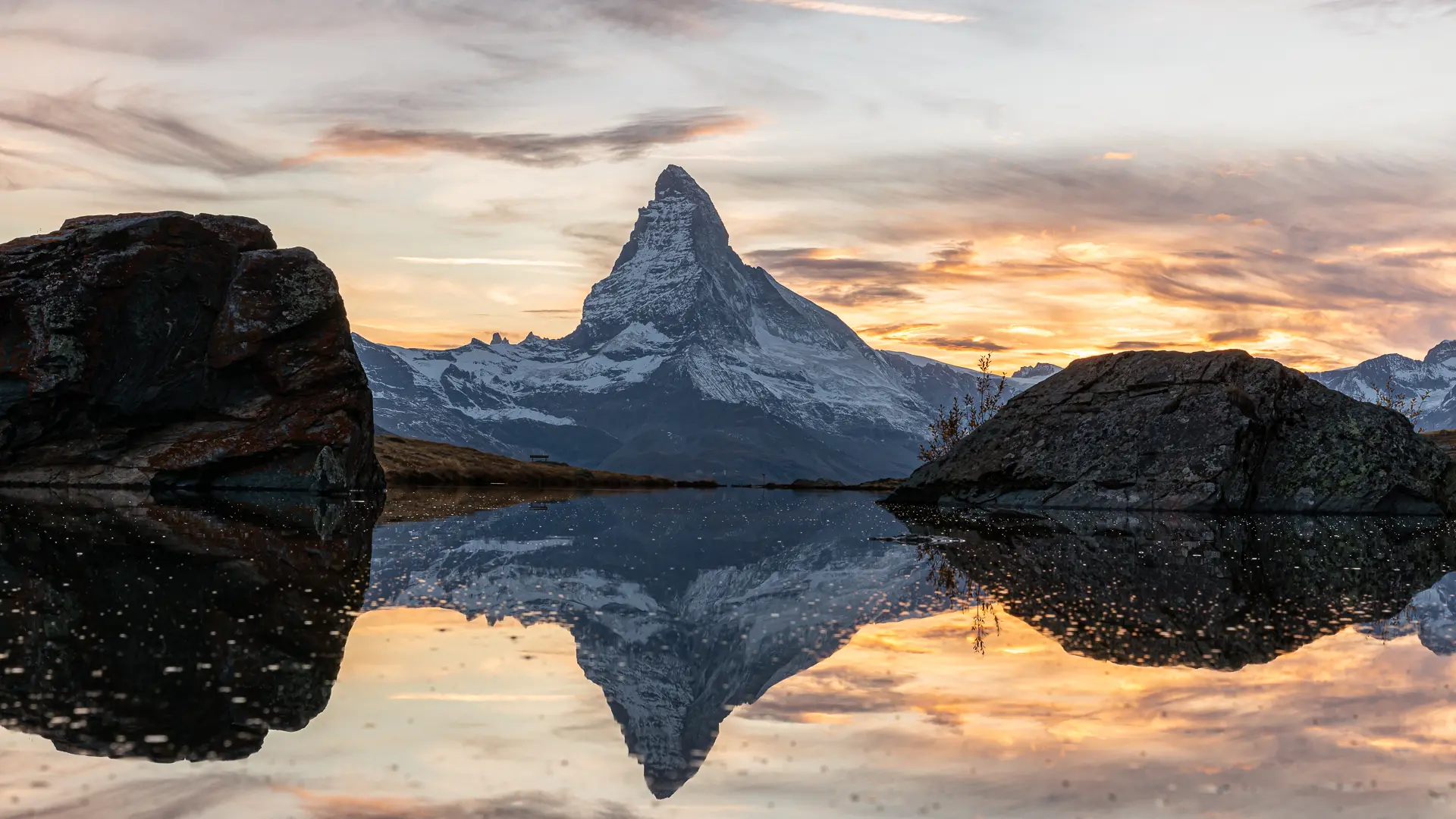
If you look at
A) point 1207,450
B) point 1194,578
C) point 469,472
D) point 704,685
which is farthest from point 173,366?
point 704,685

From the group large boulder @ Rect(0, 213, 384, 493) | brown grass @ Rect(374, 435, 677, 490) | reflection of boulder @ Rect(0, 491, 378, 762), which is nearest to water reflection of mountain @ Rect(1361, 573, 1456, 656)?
reflection of boulder @ Rect(0, 491, 378, 762)

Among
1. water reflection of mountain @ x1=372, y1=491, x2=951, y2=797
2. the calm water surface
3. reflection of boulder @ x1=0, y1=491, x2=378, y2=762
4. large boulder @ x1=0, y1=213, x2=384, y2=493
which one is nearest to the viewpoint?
the calm water surface

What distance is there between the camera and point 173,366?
7569cm

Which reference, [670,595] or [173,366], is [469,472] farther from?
[670,595]

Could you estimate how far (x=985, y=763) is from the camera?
1345 centimetres

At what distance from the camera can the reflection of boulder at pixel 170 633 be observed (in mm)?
13938

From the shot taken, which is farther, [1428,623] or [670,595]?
[670,595]

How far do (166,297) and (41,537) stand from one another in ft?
147

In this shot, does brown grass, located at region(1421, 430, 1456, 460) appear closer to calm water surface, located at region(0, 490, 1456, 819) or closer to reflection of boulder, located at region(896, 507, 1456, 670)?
reflection of boulder, located at region(896, 507, 1456, 670)

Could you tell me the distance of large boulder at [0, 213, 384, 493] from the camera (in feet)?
239

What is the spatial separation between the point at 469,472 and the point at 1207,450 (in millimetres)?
65311

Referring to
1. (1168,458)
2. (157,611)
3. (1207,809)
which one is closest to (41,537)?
(157,611)

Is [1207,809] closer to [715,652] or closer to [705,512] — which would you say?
[715,652]

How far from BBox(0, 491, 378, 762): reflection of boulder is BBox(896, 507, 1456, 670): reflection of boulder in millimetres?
13452
